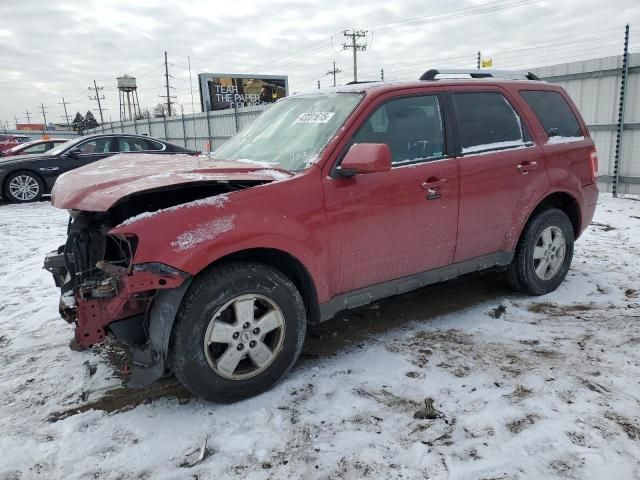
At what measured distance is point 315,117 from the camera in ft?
11.8

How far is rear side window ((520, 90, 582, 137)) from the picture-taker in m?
4.38

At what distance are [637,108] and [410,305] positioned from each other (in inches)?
283

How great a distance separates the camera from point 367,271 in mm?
3377

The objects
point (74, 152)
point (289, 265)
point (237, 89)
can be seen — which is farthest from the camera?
point (237, 89)

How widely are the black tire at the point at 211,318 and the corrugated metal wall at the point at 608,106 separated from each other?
858 centimetres

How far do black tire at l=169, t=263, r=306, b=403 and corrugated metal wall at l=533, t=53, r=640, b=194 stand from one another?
8.58 metres

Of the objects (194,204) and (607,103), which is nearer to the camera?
(194,204)

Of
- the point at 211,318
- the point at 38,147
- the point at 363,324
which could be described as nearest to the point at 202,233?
the point at 211,318

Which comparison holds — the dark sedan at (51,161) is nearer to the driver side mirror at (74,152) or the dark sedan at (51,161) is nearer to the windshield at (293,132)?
the driver side mirror at (74,152)

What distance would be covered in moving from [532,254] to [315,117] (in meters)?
2.34

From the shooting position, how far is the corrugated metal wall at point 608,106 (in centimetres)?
888

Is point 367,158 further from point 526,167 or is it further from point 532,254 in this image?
point 532,254

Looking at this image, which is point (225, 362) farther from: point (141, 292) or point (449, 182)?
point (449, 182)

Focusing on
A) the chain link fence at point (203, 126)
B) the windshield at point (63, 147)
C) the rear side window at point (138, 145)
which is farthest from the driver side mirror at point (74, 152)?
the chain link fence at point (203, 126)
